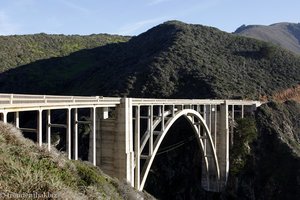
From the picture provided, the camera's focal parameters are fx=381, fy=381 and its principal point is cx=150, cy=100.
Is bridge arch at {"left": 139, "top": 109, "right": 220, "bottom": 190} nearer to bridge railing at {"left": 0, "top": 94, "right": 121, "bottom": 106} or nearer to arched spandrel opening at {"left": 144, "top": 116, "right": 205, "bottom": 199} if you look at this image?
arched spandrel opening at {"left": 144, "top": 116, "right": 205, "bottom": 199}

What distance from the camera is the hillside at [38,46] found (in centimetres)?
9638

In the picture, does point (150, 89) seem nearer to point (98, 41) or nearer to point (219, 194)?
point (219, 194)

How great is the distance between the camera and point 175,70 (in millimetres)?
69750

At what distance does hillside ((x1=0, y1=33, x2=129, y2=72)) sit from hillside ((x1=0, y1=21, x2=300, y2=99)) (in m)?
5.77

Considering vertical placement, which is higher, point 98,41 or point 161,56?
point 98,41

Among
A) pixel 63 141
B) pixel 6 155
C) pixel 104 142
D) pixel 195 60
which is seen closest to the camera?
pixel 6 155

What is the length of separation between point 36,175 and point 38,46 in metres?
107

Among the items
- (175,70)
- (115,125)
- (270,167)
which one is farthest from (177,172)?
(115,125)

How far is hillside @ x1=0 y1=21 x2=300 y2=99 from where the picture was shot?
210ft

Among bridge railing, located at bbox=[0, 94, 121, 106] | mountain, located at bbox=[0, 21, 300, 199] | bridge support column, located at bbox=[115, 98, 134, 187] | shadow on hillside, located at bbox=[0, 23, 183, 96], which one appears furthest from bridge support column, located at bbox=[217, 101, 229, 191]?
bridge railing, located at bbox=[0, 94, 121, 106]

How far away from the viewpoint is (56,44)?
116 meters

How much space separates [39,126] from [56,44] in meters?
107

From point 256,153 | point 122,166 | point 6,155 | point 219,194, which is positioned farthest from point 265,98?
point 6,155

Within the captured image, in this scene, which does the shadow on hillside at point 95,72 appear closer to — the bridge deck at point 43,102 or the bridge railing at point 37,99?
the bridge deck at point 43,102
